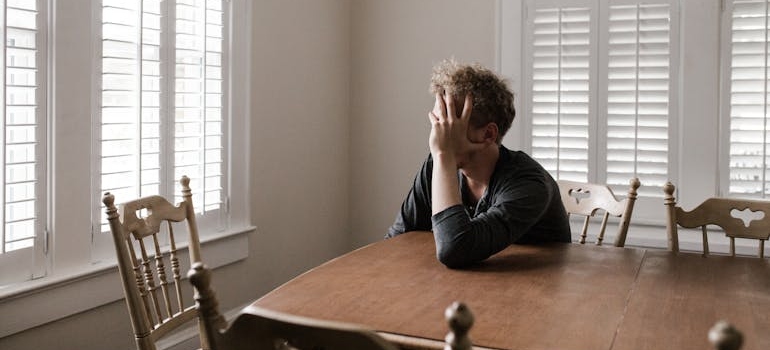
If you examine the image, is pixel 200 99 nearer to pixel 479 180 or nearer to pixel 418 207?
pixel 418 207

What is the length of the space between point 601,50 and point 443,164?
172 cm

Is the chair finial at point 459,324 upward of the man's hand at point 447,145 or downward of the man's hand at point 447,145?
downward

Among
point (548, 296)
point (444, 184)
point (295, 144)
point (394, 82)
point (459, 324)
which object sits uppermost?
point (394, 82)

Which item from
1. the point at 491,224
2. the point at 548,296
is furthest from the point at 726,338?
the point at 491,224

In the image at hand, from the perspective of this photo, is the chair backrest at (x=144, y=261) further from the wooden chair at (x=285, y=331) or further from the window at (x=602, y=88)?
the window at (x=602, y=88)

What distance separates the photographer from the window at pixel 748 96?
3.37 m

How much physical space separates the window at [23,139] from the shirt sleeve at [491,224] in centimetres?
122

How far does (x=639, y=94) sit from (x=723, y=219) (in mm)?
1254

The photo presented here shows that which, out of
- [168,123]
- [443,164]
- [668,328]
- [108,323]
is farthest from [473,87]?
[108,323]

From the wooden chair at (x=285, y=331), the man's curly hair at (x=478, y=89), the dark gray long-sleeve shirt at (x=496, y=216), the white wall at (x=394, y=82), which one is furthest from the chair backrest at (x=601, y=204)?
the wooden chair at (x=285, y=331)

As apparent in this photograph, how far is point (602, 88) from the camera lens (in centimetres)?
365

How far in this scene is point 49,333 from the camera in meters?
2.51

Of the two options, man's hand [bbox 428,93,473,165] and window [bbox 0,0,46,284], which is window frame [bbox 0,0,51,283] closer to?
window [bbox 0,0,46,284]

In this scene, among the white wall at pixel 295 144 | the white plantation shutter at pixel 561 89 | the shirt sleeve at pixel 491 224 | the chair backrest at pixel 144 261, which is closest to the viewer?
the chair backrest at pixel 144 261
